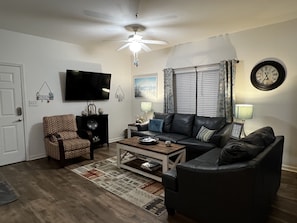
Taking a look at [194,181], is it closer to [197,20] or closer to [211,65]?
[197,20]

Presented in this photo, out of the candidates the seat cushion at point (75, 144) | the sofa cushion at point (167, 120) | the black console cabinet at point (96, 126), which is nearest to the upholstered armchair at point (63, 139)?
the seat cushion at point (75, 144)

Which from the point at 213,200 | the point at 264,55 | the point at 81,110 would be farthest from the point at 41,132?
the point at 264,55

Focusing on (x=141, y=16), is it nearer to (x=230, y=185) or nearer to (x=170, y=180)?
(x=170, y=180)

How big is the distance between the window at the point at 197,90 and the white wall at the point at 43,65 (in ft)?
7.17

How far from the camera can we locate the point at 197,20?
345 cm

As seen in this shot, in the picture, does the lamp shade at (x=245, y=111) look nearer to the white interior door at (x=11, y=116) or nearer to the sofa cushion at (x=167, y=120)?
the sofa cushion at (x=167, y=120)

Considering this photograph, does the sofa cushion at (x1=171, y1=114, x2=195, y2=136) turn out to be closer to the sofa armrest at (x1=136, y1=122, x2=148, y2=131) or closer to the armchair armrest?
the sofa armrest at (x1=136, y1=122, x2=148, y2=131)

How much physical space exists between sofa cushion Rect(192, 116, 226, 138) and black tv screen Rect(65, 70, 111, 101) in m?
2.79

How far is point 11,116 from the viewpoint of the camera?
Answer: 4.13 m

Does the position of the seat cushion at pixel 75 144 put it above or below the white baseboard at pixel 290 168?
above

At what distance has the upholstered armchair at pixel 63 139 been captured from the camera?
3936 mm

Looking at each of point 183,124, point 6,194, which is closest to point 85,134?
point 6,194

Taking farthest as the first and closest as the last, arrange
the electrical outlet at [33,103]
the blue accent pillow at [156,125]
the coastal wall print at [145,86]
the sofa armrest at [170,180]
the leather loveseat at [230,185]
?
the coastal wall print at [145,86], the blue accent pillow at [156,125], the electrical outlet at [33,103], the sofa armrest at [170,180], the leather loveseat at [230,185]

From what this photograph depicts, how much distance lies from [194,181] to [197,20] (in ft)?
9.14
